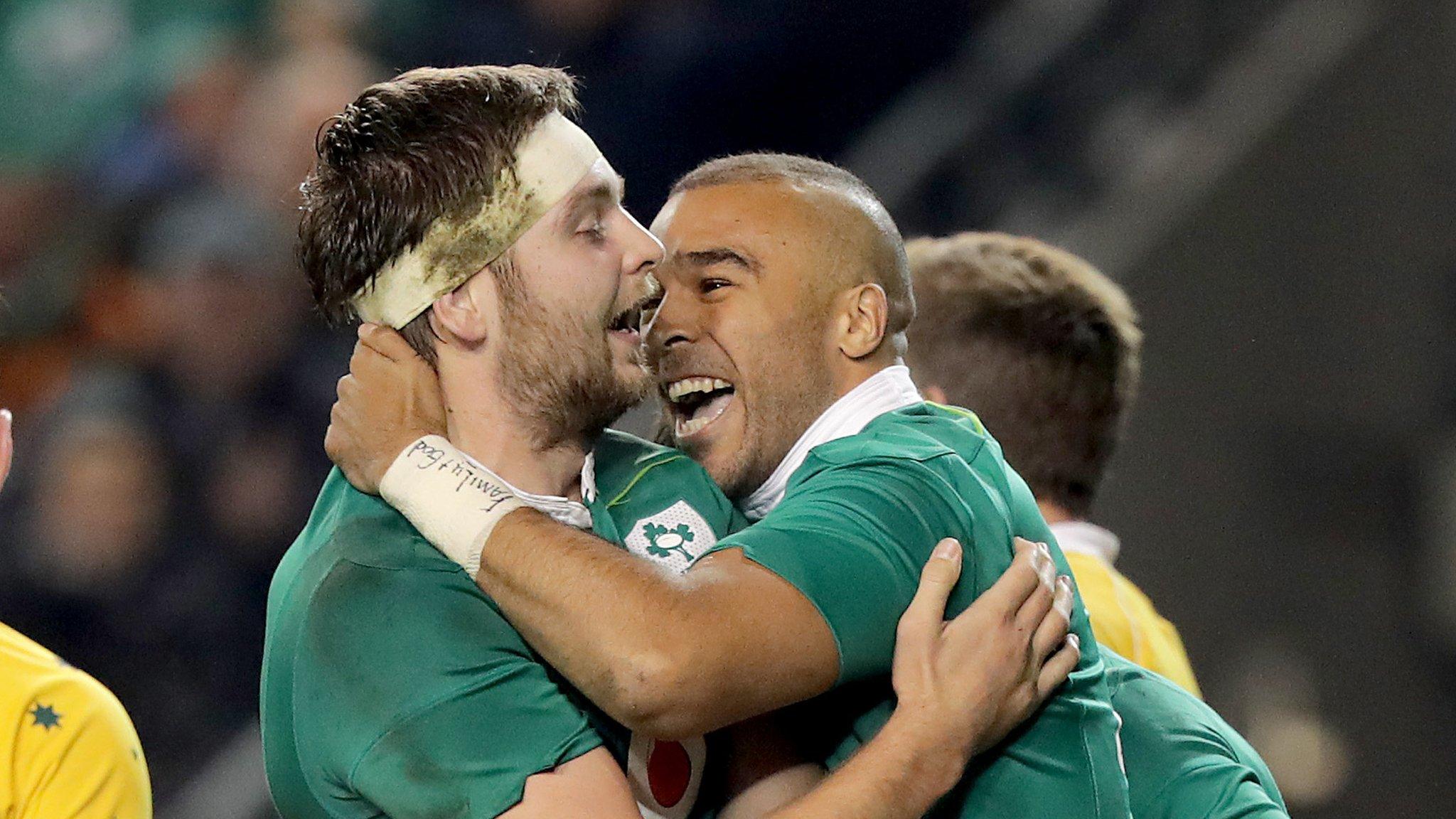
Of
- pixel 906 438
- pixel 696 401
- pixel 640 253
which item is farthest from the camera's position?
pixel 696 401

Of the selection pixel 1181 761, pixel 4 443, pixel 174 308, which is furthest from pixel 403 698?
pixel 174 308

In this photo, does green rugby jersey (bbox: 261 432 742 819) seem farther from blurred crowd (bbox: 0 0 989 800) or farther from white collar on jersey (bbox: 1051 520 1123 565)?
blurred crowd (bbox: 0 0 989 800)

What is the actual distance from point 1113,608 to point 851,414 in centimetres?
98

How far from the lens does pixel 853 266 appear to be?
8.42 ft

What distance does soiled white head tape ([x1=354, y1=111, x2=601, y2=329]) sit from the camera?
2.25 m

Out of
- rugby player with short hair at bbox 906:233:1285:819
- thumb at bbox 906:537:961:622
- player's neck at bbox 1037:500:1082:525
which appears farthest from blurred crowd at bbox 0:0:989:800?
thumb at bbox 906:537:961:622

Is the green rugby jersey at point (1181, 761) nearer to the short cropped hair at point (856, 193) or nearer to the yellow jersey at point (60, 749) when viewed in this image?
the short cropped hair at point (856, 193)

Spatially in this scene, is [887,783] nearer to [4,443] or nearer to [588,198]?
[588,198]

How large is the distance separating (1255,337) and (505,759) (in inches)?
168

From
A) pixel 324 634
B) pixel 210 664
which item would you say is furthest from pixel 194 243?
pixel 324 634

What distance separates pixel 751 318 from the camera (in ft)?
8.33

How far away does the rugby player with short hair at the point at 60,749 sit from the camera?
7.04 ft

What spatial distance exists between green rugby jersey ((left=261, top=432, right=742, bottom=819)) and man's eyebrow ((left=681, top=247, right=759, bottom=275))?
69 centimetres

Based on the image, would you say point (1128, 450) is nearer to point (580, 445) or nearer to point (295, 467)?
point (295, 467)
